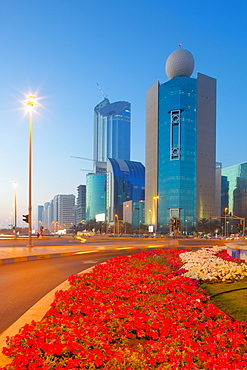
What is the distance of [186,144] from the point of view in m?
121

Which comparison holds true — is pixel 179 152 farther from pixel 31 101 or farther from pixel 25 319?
pixel 25 319

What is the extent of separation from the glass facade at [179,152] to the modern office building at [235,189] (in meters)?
42.2

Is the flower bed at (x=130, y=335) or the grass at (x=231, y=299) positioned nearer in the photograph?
the flower bed at (x=130, y=335)

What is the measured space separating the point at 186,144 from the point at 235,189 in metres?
50.6

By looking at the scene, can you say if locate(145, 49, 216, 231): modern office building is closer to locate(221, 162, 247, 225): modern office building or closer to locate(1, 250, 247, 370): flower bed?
locate(221, 162, 247, 225): modern office building

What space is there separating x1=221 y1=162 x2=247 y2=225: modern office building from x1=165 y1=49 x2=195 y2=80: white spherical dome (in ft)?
190

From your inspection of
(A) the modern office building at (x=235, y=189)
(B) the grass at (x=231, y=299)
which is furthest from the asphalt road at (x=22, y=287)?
(A) the modern office building at (x=235, y=189)

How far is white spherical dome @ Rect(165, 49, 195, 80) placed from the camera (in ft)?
384

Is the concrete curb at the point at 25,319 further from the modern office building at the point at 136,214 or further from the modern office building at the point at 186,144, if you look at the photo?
the modern office building at the point at 136,214

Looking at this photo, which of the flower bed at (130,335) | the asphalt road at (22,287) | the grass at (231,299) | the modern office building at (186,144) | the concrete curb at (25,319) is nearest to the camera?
the flower bed at (130,335)

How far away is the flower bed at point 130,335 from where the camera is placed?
357 cm

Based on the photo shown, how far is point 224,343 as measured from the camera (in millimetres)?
4039

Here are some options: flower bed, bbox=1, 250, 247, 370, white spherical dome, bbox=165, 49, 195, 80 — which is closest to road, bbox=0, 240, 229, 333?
flower bed, bbox=1, 250, 247, 370

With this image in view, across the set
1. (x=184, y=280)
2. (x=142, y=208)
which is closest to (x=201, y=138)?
(x=142, y=208)
